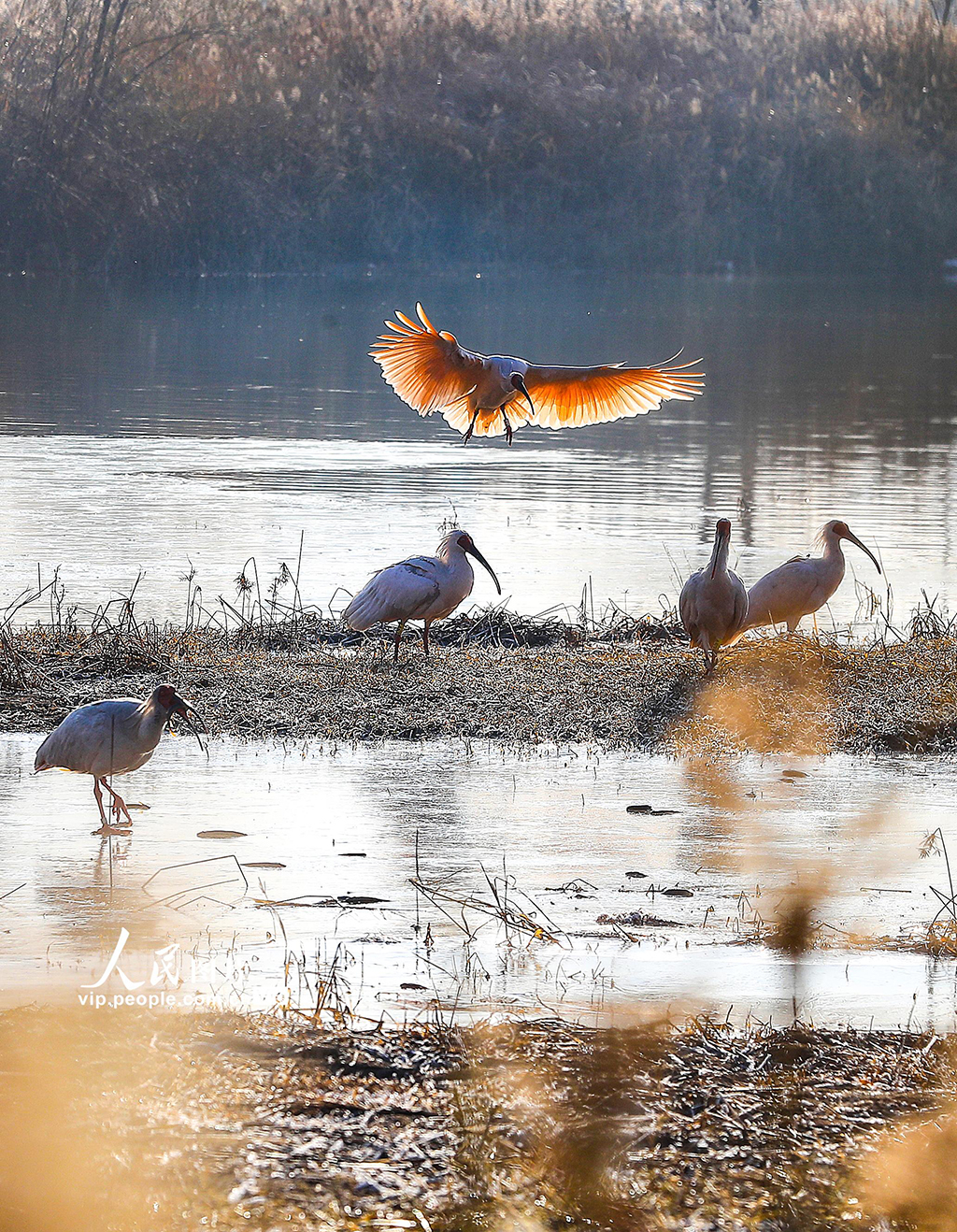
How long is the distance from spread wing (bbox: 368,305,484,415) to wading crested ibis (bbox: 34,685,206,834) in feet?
13.3

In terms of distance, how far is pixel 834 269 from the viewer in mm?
59531

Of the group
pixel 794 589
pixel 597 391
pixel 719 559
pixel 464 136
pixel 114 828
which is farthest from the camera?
pixel 464 136

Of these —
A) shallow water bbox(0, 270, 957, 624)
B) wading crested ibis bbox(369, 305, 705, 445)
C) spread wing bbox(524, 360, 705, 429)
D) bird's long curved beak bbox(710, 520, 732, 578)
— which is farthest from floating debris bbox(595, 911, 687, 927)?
shallow water bbox(0, 270, 957, 624)

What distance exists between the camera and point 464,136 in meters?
55.3

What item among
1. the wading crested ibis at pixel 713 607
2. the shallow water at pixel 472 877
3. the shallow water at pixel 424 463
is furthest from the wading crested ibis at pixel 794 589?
the shallow water at pixel 472 877

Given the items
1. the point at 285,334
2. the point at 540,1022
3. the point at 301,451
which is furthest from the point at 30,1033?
the point at 285,334

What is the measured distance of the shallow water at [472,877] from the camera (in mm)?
4805

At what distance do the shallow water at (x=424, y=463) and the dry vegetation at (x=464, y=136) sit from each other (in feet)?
45.2

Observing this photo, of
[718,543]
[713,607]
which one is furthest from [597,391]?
[713,607]

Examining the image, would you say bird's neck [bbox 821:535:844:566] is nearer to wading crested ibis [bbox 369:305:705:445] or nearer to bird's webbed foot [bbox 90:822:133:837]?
wading crested ibis [bbox 369:305:705:445]

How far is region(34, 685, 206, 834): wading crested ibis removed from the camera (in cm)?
634

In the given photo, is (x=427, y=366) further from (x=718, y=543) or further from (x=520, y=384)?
(x=718, y=543)

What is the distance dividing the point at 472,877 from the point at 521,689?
271 cm

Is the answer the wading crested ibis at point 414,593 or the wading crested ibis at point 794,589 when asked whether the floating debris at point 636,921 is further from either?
the wading crested ibis at point 794,589
